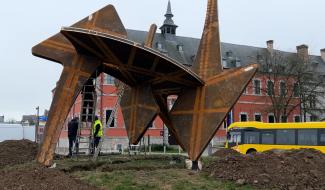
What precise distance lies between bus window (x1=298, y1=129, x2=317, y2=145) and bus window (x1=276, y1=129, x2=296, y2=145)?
0.44m

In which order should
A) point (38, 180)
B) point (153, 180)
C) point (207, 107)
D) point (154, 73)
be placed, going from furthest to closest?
point (154, 73) → point (207, 107) → point (153, 180) → point (38, 180)

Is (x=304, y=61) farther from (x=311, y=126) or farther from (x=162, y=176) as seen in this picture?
(x=162, y=176)

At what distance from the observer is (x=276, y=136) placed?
2505 centimetres

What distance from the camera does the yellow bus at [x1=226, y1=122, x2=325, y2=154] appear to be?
22.9m

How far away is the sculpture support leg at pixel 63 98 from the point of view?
1146 centimetres

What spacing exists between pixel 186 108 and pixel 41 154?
4.83m

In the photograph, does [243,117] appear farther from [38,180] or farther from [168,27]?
[38,180]

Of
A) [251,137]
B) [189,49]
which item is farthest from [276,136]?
[189,49]

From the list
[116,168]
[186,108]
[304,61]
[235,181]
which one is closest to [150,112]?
[186,108]

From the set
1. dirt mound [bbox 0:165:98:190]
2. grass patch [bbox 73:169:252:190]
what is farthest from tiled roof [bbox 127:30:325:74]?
dirt mound [bbox 0:165:98:190]

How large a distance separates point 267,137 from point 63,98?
1703cm

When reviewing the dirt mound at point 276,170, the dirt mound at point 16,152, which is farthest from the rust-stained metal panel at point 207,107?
the dirt mound at point 16,152

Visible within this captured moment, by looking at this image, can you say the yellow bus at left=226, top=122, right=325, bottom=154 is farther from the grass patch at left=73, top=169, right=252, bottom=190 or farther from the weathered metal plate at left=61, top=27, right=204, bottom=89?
the grass patch at left=73, top=169, right=252, bottom=190

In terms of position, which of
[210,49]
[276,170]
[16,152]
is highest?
[210,49]
